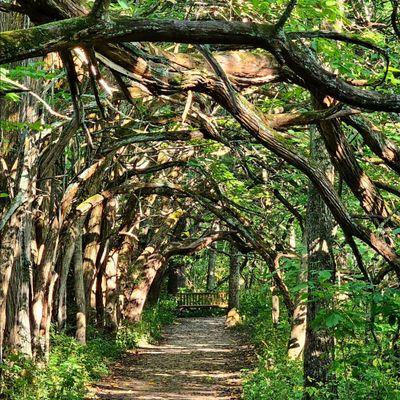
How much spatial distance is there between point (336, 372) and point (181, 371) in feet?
33.0

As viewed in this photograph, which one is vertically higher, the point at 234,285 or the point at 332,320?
the point at 332,320

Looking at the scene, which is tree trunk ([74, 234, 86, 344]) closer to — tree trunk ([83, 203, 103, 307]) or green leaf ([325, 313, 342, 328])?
tree trunk ([83, 203, 103, 307])

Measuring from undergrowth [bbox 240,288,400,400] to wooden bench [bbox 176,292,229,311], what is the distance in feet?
46.7

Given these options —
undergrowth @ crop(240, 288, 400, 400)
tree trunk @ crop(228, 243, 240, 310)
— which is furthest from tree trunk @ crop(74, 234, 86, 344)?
tree trunk @ crop(228, 243, 240, 310)

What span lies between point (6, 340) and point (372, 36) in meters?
7.39

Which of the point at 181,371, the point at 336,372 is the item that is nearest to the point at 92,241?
the point at 181,371

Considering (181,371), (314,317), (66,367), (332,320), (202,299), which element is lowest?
(181,371)

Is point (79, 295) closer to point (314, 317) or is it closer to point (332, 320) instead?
point (314, 317)

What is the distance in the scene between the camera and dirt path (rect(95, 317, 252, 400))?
13.1m

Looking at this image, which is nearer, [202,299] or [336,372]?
[336,372]

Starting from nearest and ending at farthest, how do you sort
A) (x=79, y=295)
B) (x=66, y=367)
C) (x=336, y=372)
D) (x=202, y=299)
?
(x=336, y=372), (x=66, y=367), (x=79, y=295), (x=202, y=299)

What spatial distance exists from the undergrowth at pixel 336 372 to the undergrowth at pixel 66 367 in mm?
3280

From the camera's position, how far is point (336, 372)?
692 centimetres

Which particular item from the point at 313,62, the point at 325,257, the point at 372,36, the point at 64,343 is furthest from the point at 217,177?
the point at 313,62
